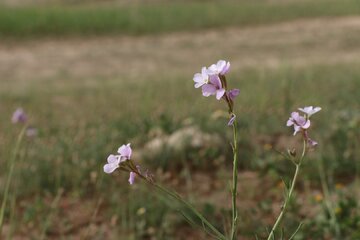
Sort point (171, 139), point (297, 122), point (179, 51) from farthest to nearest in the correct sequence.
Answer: point (179, 51) → point (171, 139) → point (297, 122)

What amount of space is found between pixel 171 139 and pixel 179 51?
821 cm

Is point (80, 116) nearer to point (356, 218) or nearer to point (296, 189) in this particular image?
point (296, 189)

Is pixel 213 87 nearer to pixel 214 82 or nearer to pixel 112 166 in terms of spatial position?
pixel 214 82

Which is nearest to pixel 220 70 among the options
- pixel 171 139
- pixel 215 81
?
pixel 215 81

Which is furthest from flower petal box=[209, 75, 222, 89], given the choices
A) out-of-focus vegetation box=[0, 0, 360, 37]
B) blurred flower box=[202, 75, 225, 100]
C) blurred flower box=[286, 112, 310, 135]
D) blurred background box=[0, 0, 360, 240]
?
out-of-focus vegetation box=[0, 0, 360, 37]

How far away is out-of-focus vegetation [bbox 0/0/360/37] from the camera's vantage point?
13891 mm

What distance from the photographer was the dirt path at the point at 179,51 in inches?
398

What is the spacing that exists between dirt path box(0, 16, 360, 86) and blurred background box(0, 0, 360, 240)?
5 cm

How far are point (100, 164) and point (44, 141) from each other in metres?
1.02

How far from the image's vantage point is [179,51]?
12.0 meters

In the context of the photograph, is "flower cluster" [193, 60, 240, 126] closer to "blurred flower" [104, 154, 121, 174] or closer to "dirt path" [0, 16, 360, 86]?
"blurred flower" [104, 154, 121, 174]

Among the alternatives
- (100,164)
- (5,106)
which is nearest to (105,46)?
(5,106)

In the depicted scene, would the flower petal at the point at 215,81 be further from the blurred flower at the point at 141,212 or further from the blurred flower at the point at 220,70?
the blurred flower at the point at 141,212

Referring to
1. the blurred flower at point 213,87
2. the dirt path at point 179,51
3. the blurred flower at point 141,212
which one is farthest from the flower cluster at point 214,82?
the dirt path at point 179,51
